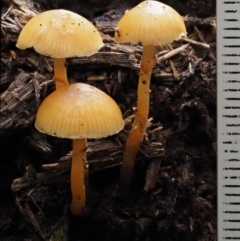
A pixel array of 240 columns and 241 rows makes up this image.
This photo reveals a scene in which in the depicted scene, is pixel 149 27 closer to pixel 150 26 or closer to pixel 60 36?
pixel 150 26

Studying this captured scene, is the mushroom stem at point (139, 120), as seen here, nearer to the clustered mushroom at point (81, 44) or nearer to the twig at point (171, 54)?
the clustered mushroom at point (81, 44)

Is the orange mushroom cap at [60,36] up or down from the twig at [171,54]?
up

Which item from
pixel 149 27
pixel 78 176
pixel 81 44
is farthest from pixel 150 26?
pixel 78 176

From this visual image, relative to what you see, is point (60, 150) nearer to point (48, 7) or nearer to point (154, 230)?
point (154, 230)

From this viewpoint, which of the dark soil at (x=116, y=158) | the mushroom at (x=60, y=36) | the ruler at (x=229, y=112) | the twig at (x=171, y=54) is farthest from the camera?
the twig at (x=171, y=54)

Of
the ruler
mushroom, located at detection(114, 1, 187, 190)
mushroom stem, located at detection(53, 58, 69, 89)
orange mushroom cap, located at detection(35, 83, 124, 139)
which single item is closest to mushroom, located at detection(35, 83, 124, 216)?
orange mushroom cap, located at detection(35, 83, 124, 139)

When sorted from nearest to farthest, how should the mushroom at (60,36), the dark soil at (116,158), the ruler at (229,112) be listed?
the mushroom at (60,36), the ruler at (229,112), the dark soil at (116,158)

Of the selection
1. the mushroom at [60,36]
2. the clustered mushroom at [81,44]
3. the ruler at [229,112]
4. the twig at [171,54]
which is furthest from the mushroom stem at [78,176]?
the twig at [171,54]

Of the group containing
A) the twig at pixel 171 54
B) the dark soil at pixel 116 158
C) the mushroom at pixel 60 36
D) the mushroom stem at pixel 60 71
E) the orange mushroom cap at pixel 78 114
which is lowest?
the dark soil at pixel 116 158

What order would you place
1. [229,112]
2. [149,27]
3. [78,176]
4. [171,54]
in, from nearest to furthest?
[149,27] → [229,112] → [78,176] → [171,54]

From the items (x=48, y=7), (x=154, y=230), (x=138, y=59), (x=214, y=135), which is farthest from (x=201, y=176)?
(x=48, y=7)
